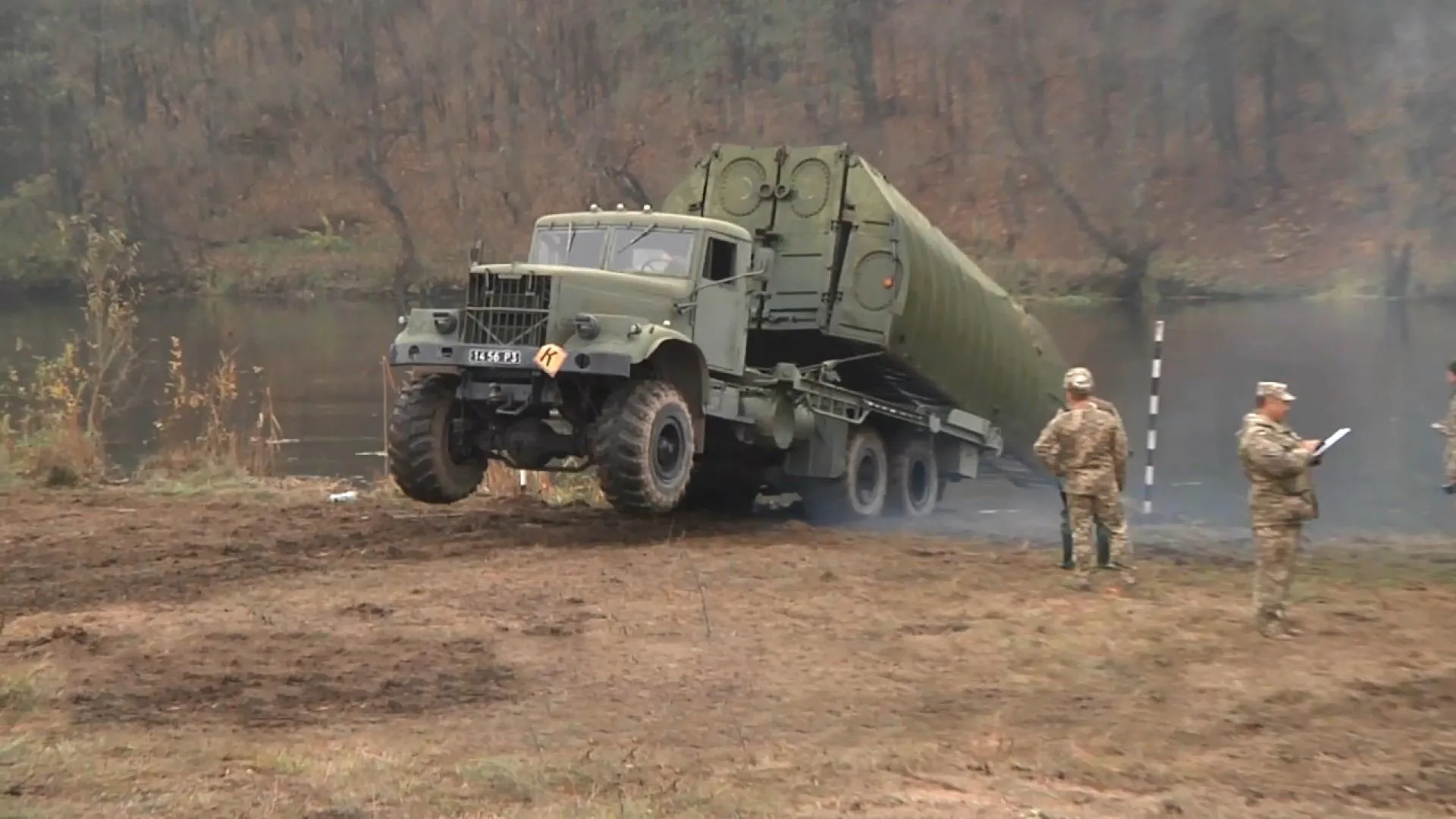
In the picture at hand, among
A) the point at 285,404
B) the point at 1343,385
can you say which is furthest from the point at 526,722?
the point at 1343,385

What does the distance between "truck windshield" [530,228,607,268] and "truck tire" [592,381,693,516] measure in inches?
61.0

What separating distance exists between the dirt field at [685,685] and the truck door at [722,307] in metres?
1.90

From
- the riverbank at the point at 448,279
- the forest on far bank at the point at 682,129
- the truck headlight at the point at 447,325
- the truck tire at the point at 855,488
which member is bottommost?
the truck tire at the point at 855,488

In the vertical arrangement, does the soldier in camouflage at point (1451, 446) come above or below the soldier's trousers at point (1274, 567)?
above

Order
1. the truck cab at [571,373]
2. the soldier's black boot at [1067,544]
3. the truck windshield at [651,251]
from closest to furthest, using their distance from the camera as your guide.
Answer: the soldier's black boot at [1067,544] → the truck cab at [571,373] → the truck windshield at [651,251]

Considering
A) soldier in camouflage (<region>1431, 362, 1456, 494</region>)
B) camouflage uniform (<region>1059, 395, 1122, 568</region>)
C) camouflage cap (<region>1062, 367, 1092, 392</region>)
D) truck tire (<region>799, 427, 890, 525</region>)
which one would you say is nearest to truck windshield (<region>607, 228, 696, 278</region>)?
truck tire (<region>799, 427, 890, 525</region>)

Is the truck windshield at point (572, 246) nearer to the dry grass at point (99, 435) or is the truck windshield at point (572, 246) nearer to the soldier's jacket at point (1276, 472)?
the dry grass at point (99, 435)

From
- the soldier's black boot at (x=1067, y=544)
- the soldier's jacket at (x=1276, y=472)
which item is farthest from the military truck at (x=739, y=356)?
the soldier's jacket at (x=1276, y=472)

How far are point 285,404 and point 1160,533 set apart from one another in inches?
623

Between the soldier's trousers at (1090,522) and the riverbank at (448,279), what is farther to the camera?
the riverbank at (448,279)

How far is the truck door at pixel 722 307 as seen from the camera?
43.3ft

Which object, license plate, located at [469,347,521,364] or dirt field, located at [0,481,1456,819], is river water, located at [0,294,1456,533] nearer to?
license plate, located at [469,347,521,364]

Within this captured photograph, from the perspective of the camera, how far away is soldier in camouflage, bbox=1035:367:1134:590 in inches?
408

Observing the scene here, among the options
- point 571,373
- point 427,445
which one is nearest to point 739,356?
point 571,373
